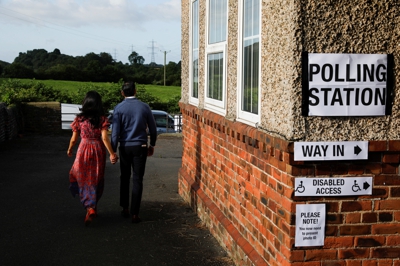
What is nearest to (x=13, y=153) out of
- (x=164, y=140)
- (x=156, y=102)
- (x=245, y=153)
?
(x=164, y=140)

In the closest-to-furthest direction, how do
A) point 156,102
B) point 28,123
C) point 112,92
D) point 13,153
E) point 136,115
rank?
point 136,115
point 13,153
point 28,123
point 112,92
point 156,102

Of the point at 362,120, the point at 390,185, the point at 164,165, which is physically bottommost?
the point at 164,165

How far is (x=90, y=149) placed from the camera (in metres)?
7.44

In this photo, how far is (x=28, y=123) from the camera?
21.6 m

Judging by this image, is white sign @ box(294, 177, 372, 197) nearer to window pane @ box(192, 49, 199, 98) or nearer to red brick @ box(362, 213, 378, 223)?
red brick @ box(362, 213, 378, 223)

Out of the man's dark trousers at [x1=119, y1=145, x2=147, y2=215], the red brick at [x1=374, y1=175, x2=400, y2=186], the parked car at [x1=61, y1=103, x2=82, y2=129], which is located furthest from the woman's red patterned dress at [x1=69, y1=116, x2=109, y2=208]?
the parked car at [x1=61, y1=103, x2=82, y2=129]

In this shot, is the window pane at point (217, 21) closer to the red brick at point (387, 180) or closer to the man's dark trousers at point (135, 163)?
the man's dark trousers at point (135, 163)

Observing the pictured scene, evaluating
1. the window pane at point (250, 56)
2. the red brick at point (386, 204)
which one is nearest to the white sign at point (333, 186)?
the red brick at point (386, 204)

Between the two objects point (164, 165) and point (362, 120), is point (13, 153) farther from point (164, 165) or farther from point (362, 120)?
point (362, 120)

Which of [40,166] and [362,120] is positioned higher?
[362,120]

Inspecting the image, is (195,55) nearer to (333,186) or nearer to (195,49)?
(195,49)

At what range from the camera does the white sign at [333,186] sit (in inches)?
156

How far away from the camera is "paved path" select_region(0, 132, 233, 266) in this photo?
5.98m

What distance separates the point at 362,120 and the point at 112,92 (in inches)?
1015
